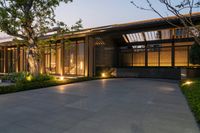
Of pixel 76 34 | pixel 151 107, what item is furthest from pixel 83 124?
pixel 76 34

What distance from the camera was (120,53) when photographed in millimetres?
18484

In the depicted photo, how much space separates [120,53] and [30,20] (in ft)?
35.6

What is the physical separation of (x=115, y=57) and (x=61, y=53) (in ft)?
19.6

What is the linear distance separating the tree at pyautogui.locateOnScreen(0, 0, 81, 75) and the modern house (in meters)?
2.56

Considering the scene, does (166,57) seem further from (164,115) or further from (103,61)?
(164,115)

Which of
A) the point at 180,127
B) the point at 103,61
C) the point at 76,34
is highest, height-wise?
the point at 76,34

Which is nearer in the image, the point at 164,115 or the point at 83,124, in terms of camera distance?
the point at 83,124

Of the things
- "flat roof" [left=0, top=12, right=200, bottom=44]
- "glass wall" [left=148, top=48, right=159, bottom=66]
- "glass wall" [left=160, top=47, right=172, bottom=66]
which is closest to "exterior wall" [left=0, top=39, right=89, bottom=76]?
"flat roof" [left=0, top=12, right=200, bottom=44]

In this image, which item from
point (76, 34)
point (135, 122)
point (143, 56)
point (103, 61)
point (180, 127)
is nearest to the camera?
point (180, 127)

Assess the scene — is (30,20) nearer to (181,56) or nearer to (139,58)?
(139,58)

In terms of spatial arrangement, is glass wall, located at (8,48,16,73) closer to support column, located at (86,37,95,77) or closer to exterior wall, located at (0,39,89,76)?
exterior wall, located at (0,39,89,76)

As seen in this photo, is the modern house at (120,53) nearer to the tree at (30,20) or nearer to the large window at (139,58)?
the large window at (139,58)

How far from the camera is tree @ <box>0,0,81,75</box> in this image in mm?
9219

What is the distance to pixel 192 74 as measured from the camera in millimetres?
13070
